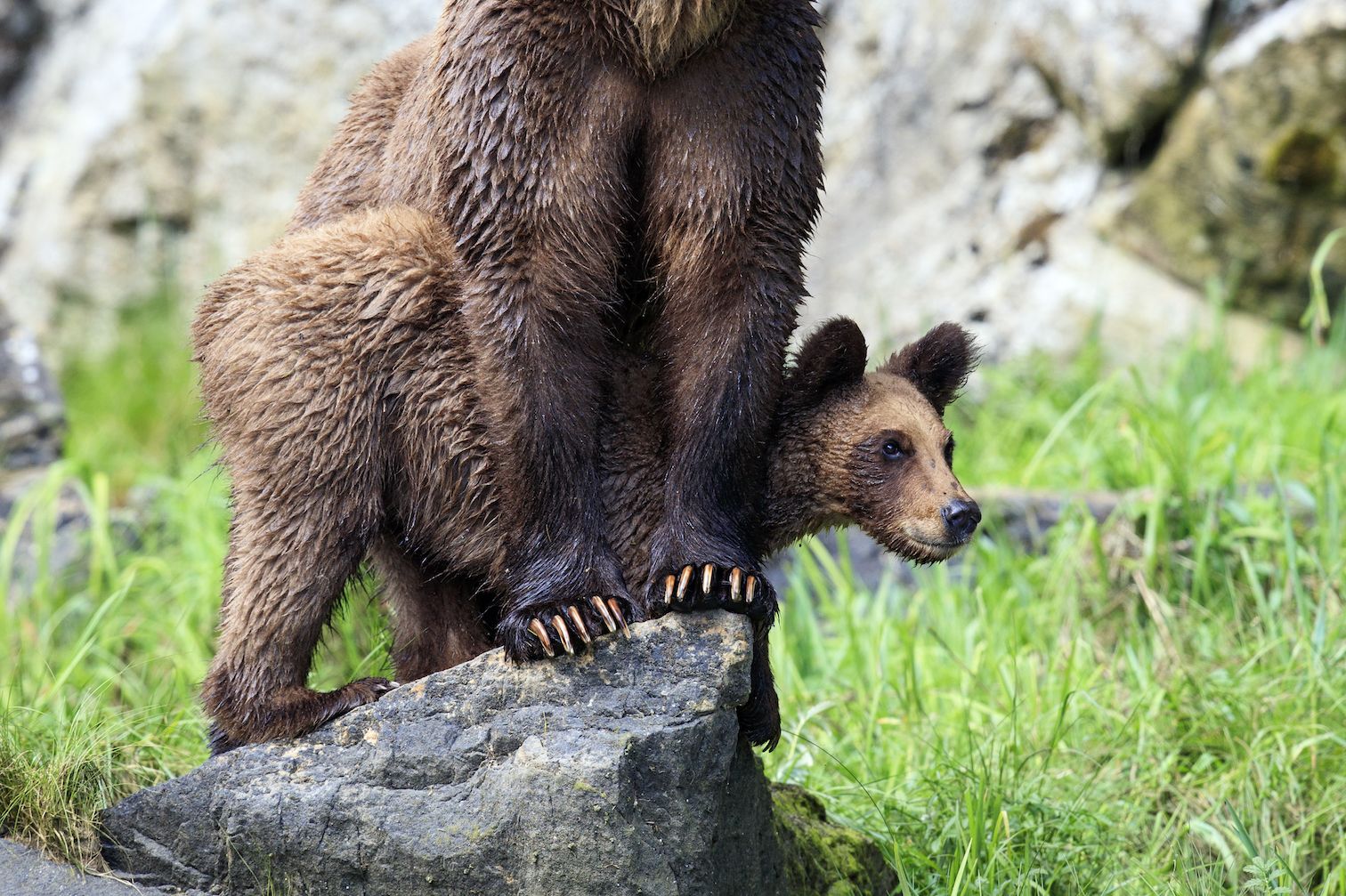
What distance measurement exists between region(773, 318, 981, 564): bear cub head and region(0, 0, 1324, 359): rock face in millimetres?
4476

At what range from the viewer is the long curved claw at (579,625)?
3.72 metres

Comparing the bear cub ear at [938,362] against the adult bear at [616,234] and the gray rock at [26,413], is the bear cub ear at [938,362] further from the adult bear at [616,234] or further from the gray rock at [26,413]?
the gray rock at [26,413]

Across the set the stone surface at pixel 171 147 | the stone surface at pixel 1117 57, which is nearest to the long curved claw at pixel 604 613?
the stone surface at pixel 1117 57

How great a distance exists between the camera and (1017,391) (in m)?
8.91

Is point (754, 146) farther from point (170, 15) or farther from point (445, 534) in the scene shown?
point (170, 15)

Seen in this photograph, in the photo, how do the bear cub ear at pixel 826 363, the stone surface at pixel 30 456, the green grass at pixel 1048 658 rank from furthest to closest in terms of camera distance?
the stone surface at pixel 30 456, the green grass at pixel 1048 658, the bear cub ear at pixel 826 363

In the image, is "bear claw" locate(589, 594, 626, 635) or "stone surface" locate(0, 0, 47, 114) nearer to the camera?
"bear claw" locate(589, 594, 626, 635)

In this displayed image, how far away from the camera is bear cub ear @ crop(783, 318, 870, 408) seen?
165 inches

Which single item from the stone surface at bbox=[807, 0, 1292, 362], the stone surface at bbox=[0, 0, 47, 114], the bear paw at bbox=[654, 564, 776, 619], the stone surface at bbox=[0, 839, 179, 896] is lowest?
the stone surface at bbox=[0, 839, 179, 896]

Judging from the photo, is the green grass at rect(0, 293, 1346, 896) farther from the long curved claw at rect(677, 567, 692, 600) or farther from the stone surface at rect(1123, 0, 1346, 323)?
the long curved claw at rect(677, 567, 692, 600)

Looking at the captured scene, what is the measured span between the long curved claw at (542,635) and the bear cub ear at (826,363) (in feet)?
3.61

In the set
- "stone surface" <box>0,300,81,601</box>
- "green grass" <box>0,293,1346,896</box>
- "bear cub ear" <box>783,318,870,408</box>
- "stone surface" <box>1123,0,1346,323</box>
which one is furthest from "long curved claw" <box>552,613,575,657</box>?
"stone surface" <box>1123,0,1346,323</box>

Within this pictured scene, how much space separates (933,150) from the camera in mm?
9727

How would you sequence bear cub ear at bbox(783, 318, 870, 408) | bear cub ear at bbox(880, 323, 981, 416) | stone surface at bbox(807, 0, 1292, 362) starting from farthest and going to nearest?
1. stone surface at bbox(807, 0, 1292, 362)
2. bear cub ear at bbox(880, 323, 981, 416)
3. bear cub ear at bbox(783, 318, 870, 408)
